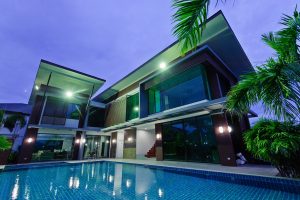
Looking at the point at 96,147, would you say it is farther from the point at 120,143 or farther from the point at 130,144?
the point at 130,144

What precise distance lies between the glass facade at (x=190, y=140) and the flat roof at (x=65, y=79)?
8.13 metres

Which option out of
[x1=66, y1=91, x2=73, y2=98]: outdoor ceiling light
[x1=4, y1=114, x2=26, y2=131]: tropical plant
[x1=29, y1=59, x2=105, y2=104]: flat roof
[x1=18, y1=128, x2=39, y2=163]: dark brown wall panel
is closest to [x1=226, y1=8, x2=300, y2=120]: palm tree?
[x1=29, y1=59, x2=105, y2=104]: flat roof

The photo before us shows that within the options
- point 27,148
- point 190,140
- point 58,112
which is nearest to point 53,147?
point 27,148

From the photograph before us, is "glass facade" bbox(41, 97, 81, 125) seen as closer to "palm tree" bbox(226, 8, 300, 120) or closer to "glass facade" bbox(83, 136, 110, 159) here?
"glass facade" bbox(83, 136, 110, 159)

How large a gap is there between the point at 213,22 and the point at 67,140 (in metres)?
16.0

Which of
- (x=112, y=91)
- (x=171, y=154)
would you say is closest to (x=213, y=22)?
(x=171, y=154)

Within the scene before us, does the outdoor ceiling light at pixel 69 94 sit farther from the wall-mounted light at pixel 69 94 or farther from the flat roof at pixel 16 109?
the flat roof at pixel 16 109

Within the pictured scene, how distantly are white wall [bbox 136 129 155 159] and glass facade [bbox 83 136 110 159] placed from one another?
16.2 ft

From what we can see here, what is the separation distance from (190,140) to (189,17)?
9.40m

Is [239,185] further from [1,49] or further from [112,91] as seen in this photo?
[1,49]

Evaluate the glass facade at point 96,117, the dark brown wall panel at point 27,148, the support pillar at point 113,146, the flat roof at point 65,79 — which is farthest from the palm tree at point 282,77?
the glass facade at point 96,117

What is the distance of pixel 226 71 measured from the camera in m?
11.0

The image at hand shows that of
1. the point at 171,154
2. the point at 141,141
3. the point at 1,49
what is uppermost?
the point at 1,49

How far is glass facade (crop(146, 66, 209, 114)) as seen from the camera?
939cm
